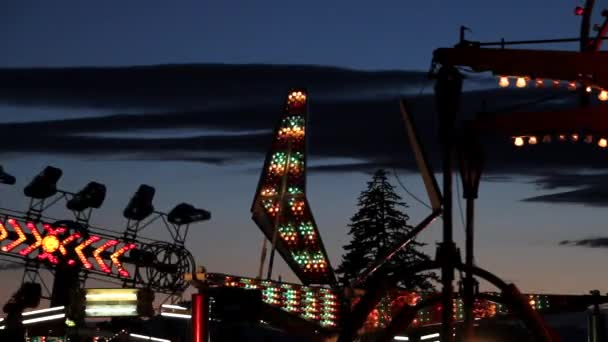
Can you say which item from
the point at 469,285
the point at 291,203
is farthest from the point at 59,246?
the point at 469,285

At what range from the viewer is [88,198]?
146 ft

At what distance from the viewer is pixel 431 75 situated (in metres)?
20.1

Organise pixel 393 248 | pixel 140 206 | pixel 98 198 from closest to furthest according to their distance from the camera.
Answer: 1. pixel 393 248
2. pixel 98 198
3. pixel 140 206

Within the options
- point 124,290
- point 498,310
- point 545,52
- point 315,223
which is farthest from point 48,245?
point 545,52

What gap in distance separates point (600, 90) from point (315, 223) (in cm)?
1160

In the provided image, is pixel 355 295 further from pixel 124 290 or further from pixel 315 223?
pixel 124 290

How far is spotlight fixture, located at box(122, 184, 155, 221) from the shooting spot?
4628 cm

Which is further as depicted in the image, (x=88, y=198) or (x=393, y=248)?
(x=88, y=198)

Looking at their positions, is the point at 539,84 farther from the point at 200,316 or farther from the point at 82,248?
the point at 82,248

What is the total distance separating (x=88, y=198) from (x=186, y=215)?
12.8ft

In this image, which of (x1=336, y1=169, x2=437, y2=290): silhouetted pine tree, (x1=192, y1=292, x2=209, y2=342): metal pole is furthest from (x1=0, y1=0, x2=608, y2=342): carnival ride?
(x1=336, y1=169, x2=437, y2=290): silhouetted pine tree

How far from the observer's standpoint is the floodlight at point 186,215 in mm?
46594

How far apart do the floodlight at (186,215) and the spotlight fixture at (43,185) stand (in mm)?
4550

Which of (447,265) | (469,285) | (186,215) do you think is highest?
(186,215)
